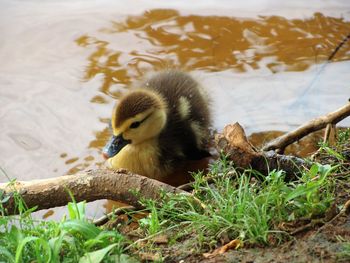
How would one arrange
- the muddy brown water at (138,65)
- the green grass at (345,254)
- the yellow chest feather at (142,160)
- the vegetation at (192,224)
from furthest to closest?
the muddy brown water at (138,65)
the yellow chest feather at (142,160)
the vegetation at (192,224)
the green grass at (345,254)

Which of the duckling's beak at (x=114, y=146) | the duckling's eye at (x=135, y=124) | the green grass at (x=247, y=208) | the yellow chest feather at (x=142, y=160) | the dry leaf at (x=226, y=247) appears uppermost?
the green grass at (x=247, y=208)

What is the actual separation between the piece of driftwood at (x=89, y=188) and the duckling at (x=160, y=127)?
597 millimetres

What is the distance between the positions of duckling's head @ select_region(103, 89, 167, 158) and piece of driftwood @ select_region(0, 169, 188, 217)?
1.94 ft

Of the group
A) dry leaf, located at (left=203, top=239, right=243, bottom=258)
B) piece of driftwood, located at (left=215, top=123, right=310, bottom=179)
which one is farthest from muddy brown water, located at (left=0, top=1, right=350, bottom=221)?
dry leaf, located at (left=203, top=239, right=243, bottom=258)

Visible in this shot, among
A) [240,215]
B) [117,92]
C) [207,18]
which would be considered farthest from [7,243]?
[207,18]

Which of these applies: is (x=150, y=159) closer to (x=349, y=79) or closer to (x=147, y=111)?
(x=147, y=111)

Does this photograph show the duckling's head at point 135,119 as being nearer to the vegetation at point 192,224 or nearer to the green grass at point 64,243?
the vegetation at point 192,224

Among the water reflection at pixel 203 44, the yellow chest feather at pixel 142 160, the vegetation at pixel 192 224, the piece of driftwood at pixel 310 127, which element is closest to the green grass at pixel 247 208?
the vegetation at pixel 192 224

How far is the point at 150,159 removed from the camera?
2.80m

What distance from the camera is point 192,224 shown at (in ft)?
6.05

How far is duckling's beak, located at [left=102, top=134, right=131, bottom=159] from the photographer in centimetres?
266

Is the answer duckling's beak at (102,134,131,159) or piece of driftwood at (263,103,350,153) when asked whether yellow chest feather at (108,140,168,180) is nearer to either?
duckling's beak at (102,134,131,159)

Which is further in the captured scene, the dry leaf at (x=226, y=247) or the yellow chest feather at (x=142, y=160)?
the yellow chest feather at (x=142, y=160)

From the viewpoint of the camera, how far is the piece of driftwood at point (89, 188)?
2043mm
